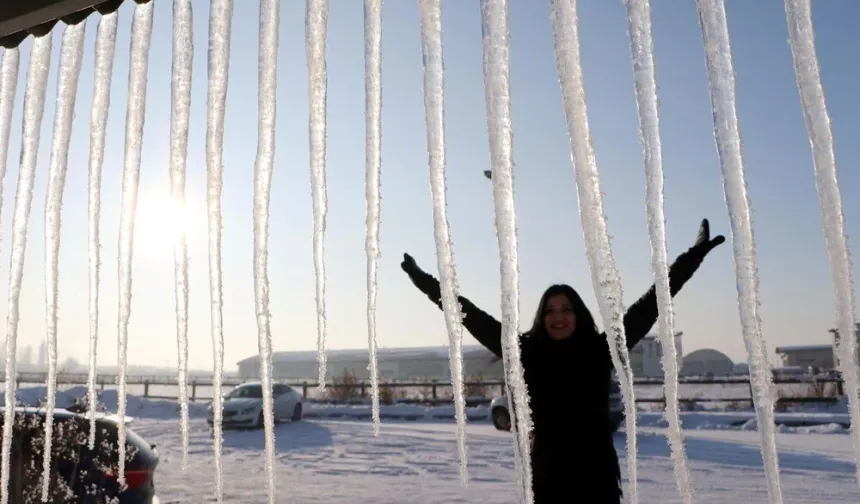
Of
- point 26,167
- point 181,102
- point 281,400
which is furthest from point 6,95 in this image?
point 281,400

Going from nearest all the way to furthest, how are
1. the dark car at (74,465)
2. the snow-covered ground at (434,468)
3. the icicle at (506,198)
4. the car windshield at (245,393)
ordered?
the icicle at (506,198) < the dark car at (74,465) < the snow-covered ground at (434,468) < the car windshield at (245,393)

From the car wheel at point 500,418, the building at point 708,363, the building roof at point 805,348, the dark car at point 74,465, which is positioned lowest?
the building at point 708,363

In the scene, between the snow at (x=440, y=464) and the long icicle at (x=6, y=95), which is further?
the snow at (x=440, y=464)

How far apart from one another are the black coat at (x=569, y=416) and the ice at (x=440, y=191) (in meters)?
0.97

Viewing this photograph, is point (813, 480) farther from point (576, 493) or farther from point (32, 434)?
point (32, 434)

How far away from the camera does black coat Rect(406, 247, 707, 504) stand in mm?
2535

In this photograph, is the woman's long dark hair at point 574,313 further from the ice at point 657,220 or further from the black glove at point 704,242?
the ice at point 657,220

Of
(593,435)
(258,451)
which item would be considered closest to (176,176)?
(593,435)

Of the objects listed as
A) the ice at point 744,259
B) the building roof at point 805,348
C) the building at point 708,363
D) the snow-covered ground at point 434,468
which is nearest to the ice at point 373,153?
the ice at point 744,259

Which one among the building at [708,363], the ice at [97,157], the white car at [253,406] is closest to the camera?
the ice at [97,157]

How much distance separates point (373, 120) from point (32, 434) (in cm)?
470

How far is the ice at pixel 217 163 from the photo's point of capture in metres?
1.87

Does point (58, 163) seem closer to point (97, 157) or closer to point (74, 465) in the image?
point (97, 157)

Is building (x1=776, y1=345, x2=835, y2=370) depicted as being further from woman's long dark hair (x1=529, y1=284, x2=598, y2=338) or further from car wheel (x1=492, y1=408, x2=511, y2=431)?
woman's long dark hair (x1=529, y1=284, x2=598, y2=338)
